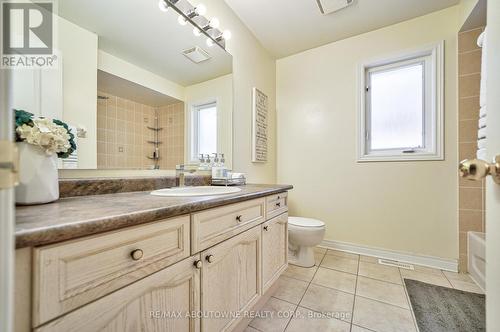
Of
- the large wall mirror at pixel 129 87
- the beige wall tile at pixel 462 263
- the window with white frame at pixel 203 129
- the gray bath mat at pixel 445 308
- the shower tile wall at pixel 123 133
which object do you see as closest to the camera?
the large wall mirror at pixel 129 87

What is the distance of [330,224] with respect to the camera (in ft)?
7.75

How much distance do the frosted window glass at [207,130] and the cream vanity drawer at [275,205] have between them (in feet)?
2.10

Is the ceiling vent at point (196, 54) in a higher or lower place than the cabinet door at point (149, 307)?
higher

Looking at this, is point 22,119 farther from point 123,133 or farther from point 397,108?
point 397,108

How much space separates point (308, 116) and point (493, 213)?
215cm

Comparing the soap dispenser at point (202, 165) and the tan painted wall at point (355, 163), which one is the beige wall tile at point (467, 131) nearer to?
the tan painted wall at point (355, 163)

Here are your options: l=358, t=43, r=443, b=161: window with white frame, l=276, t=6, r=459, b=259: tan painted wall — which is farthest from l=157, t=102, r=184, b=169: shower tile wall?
l=358, t=43, r=443, b=161: window with white frame

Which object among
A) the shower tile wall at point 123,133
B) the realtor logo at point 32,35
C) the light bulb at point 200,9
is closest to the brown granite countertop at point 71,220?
the shower tile wall at point 123,133

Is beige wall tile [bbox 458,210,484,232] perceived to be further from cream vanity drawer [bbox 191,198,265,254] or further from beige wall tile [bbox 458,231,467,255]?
cream vanity drawer [bbox 191,198,265,254]

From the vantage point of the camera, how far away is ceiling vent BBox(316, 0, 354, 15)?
175 centimetres

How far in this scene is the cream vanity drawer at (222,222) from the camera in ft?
2.68

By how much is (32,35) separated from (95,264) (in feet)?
3.08

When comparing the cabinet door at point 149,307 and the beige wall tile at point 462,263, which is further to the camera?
the beige wall tile at point 462,263

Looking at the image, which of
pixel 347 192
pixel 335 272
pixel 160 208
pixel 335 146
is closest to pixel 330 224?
pixel 347 192
